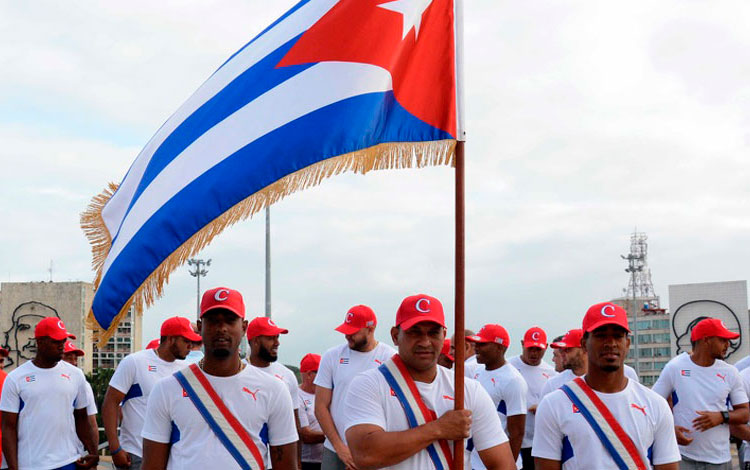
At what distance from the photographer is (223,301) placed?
208 inches

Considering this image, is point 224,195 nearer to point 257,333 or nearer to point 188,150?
point 188,150

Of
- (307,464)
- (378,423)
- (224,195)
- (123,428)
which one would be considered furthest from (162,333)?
(378,423)

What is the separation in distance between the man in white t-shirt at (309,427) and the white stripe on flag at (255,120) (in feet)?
16.9

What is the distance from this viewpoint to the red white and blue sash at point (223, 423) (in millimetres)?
5102

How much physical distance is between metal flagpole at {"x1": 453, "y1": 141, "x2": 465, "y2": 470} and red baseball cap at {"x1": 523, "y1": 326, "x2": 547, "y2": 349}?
633cm

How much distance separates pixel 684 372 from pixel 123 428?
565cm

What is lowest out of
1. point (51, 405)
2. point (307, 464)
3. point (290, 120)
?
point (307, 464)

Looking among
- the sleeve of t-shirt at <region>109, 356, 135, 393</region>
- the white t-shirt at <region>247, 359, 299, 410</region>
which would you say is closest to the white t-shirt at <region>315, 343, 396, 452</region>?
the white t-shirt at <region>247, 359, 299, 410</region>

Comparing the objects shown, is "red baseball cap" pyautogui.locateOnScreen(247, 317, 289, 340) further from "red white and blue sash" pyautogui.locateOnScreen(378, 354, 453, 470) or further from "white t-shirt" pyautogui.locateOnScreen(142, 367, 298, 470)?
"red white and blue sash" pyautogui.locateOnScreen(378, 354, 453, 470)

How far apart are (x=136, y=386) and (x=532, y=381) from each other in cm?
484

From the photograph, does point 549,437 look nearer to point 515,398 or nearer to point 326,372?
point 326,372

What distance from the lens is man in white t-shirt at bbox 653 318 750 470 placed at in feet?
30.9

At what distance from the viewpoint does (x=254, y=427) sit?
5.20 metres

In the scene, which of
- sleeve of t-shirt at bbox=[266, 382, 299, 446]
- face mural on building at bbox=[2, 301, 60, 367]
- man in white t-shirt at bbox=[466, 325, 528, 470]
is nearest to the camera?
sleeve of t-shirt at bbox=[266, 382, 299, 446]
